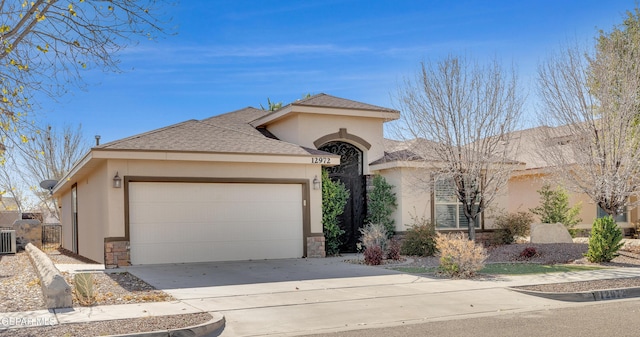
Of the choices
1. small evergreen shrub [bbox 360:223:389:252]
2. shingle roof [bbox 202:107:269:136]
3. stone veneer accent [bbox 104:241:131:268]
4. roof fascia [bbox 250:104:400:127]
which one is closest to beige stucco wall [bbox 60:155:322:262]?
stone veneer accent [bbox 104:241:131:268]

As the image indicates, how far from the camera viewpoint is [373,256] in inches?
619

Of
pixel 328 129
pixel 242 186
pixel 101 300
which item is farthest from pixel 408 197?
pixel 101 300

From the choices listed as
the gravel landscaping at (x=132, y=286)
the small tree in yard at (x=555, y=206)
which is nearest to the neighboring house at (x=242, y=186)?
the small tree in yard at (x=555, y=206)

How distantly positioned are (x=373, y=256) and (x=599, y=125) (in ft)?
24.9

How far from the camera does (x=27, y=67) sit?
10.2 m

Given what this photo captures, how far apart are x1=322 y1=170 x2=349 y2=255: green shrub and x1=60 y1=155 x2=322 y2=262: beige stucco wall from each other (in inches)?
22.8

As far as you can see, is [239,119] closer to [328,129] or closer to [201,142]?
[328,129]

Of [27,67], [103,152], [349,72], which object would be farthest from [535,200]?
[27,67]

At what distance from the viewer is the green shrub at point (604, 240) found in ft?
50.4

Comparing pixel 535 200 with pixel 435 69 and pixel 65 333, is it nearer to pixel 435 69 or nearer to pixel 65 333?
pixel 435 69

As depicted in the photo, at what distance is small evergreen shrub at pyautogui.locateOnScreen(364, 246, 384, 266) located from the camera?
15703 millimetres

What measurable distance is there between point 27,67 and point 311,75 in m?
12.3

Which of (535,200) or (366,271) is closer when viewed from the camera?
(366,271)

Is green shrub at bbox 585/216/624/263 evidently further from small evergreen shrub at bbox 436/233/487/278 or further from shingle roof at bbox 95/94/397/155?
shingle roof at bbox 95/94/397/155
